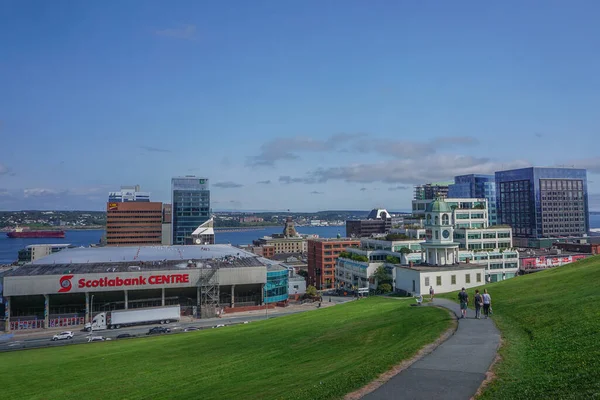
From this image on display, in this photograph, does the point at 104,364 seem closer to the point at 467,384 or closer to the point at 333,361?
the point at 333,361

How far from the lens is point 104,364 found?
38281 mm

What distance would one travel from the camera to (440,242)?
7088 centimetres

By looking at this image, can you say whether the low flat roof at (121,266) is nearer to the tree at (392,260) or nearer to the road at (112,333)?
the road at (112,333)

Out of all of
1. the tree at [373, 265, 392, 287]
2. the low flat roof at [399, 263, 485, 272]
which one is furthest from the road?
the low flat roof at [399, 263, 485, 272]

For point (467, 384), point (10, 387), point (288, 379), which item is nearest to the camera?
point (467, 384)

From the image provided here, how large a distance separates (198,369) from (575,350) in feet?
75.5

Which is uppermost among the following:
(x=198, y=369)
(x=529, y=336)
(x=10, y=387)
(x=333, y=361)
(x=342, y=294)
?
(x=529, y=336)

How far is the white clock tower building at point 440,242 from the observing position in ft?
231

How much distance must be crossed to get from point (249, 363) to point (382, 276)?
229ft

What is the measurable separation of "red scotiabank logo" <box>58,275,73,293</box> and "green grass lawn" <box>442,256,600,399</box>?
240 ft

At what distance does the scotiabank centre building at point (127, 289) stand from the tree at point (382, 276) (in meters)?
21.6

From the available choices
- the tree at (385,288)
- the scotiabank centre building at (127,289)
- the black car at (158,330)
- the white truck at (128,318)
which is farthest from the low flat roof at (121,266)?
the tree at (385,288)

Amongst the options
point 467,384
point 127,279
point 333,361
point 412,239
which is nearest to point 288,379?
point 333,361

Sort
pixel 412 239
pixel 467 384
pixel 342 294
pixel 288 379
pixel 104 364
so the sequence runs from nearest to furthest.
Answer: pixel 467 384
pixel 288 379
pixel 104 364
pixel 412 239
pixel 342 294
